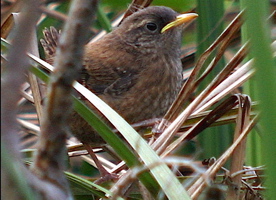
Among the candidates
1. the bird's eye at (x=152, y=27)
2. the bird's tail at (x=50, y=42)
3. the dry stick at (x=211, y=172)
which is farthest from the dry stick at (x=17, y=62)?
the bird's eye at (x=152, y=27)

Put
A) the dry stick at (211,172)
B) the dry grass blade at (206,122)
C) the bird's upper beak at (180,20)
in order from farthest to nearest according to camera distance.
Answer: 1. the bird's upper beak at (180,20)
2. the dry grass blade at (206,122)
3. the dry stick at (211,172)

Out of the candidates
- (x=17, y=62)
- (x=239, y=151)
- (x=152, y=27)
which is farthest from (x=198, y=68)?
(x=17, y=62)

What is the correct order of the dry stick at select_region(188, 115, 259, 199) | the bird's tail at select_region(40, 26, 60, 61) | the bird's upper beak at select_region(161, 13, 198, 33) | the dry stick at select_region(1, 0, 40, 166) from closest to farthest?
the dry stick at select_region(1, 0, 40, 166) → the dry stick at select_region(188, 115, 259, 199) → the bird's upper beak at select_region(161, 13, 198, 33) → the bird's tail at select_region(40, 26, 60, 61)

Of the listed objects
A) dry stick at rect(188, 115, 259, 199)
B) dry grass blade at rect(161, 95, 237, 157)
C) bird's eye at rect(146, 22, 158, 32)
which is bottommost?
dry stick at rect(188, 115, 259, 199)

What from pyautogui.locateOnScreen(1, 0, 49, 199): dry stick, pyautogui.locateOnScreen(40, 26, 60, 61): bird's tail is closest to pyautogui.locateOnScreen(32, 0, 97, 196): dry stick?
pyautogui.locateOnScreen(1, 0, 49, 199): dry stick

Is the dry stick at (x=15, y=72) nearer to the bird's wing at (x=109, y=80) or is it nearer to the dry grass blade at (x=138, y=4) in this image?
the bird's wing at (x=109, y=80)

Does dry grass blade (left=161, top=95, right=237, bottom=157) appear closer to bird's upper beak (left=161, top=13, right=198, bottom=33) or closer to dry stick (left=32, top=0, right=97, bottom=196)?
bird's upper beak (left=161, top=13, right=198, bottom=33)

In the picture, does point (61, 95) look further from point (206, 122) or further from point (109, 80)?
point (109, 80)
